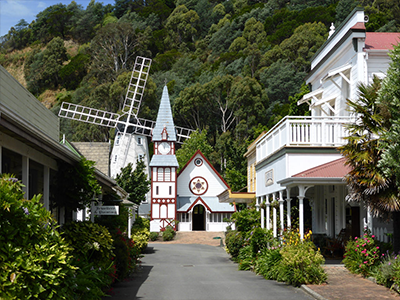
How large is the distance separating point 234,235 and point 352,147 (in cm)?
1168

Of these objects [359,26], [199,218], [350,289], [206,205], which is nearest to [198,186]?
[206,205]

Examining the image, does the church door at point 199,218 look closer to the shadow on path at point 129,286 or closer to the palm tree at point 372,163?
the shadow on path at point 129,286

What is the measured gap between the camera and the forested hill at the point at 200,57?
238 ft

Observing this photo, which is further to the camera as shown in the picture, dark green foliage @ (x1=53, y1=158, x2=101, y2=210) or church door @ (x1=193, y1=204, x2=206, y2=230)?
church door @ (x1=193, y1=204, x2=206, y2=230)

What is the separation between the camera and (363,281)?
14703 mm

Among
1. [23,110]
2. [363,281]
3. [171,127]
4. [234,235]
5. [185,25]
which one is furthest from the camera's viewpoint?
[185,25]

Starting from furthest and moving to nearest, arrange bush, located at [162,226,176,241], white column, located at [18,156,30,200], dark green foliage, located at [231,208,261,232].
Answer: bush, located at [162,226,176,241]
dark green foliage, located at [231,208,261,232]
white column, located at [18,156,30,200]

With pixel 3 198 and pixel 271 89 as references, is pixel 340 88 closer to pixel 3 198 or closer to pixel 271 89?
pixel 3 198

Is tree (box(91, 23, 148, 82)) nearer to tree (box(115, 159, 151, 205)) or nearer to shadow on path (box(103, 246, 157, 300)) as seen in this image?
tree (box(115, 159, 151, 205))

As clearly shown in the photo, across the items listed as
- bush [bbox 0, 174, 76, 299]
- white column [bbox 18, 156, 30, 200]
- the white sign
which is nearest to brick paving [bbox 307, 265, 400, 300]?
the white sign

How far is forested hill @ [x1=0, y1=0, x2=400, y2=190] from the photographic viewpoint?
7244cm

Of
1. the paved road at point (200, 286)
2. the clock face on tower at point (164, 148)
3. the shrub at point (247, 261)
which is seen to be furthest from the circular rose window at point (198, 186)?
the shrub at point (247, 261)

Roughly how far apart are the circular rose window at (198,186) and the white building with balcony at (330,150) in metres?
34.1

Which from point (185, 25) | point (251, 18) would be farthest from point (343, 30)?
point (185, 25)
